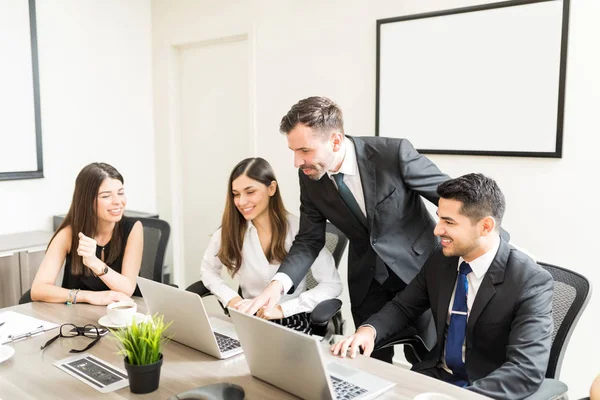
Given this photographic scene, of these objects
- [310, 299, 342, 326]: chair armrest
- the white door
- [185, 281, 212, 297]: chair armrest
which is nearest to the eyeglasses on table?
[185, 281, 212, 297]: chair armrest

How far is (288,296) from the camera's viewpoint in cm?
228

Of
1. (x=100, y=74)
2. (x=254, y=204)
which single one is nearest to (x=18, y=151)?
(x=100, y=74)

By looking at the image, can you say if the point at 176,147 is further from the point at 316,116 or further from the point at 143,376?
the point at 143,376

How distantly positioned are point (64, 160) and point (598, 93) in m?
3.22

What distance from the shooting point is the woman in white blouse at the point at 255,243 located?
2.25 meters

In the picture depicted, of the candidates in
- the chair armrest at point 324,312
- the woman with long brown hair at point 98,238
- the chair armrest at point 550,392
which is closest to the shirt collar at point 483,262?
the chair armrest at point 550,392

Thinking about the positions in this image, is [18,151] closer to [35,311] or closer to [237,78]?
[237,78]

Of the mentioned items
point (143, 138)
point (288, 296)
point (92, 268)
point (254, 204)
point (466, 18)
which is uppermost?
point (466, 18)

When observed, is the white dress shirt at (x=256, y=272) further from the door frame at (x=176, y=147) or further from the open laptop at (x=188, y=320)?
the door frame at (x=176, y=147)

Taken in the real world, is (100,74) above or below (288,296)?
above

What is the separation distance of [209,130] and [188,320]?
104 inches

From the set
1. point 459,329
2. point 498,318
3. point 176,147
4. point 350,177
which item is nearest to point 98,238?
point 350,177

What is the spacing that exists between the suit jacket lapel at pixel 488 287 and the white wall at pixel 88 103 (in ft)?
9.98

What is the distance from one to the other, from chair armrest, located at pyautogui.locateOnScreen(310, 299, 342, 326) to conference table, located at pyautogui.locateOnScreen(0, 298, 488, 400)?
0.50 meters
